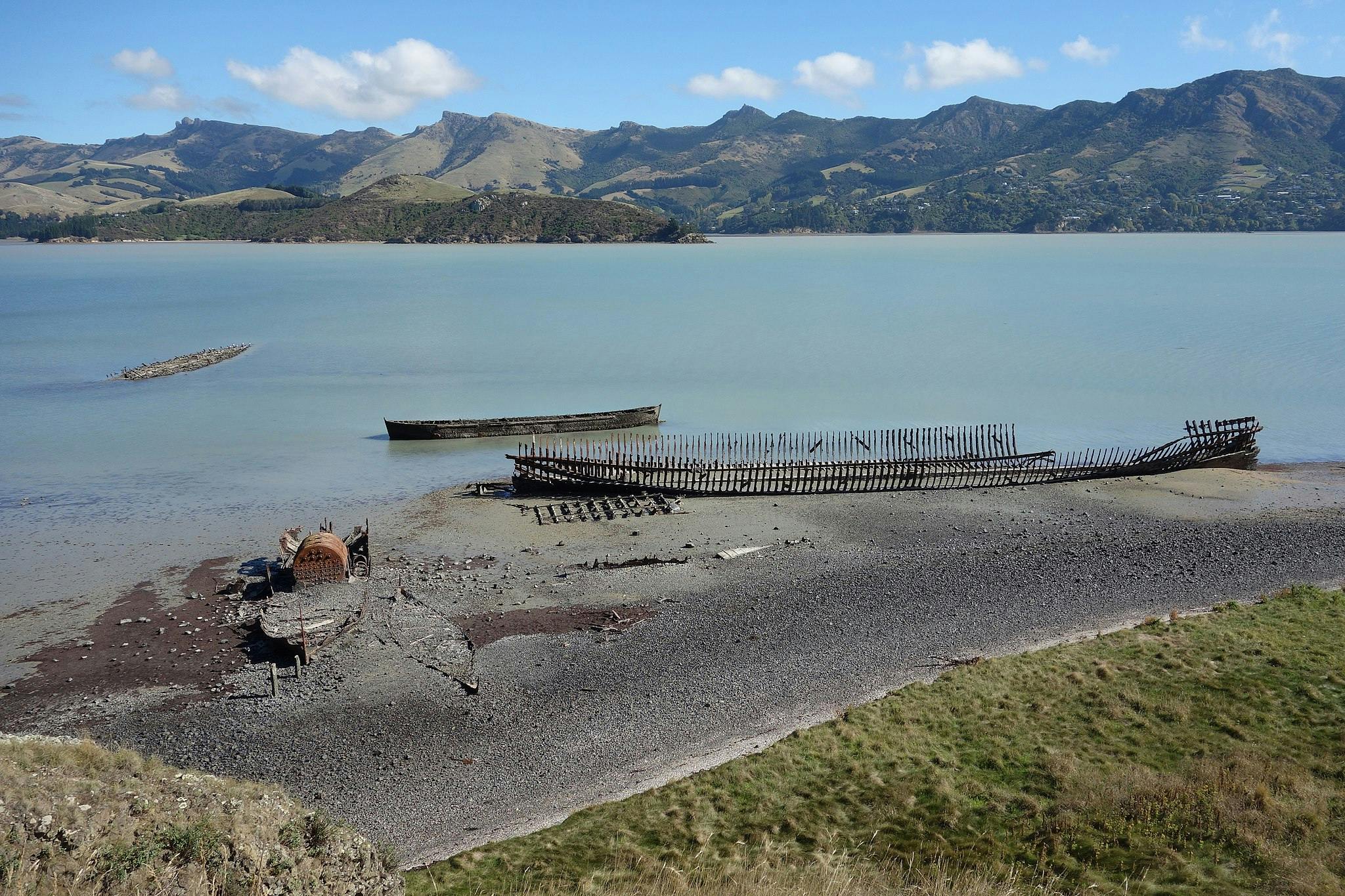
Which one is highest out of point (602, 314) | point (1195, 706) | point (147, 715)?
point (602, 314)

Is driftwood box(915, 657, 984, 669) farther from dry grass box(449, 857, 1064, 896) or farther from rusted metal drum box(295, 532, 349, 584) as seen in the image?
rusted metal drum box(295, 532, 349, 584)

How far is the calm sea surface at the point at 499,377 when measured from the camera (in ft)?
116

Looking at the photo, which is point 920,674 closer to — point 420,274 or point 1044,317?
point 1044,317

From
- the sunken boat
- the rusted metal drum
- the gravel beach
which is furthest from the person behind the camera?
the sunken boat

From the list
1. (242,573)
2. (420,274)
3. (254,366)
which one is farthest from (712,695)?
(420,274)

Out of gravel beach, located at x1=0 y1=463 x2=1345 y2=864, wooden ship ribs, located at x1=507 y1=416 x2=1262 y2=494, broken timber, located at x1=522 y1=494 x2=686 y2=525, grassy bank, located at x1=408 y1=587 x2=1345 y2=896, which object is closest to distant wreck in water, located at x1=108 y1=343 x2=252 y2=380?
wooden ship ribs, located at x1=507 y1=416 x2=1262 y2=494

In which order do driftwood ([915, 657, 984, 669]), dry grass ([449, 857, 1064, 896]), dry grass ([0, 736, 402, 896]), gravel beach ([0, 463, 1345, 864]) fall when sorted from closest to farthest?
1. dry grass ([0, 736, 402, 896])
2. dry grass ([449, 857, 1064, 896])
3. gravel beach ([0, 463, 1345, 864])
4. driftwood ([915, 657, 984, 669])

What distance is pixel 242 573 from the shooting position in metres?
26.1

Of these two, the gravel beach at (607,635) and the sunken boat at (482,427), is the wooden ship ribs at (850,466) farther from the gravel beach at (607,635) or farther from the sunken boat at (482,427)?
the sunken boat at (482,427)

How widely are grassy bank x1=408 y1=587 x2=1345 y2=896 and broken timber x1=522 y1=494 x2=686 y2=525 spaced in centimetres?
1516

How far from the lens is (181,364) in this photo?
220ft

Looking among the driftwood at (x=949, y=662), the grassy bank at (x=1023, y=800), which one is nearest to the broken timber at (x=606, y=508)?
the driftwood at (x=949, y=662)

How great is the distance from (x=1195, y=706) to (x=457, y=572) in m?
18.5

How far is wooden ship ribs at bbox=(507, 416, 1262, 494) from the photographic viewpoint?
3422 cm
